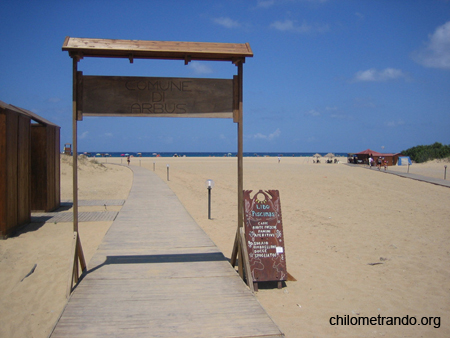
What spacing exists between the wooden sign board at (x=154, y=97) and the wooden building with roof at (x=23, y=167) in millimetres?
3727

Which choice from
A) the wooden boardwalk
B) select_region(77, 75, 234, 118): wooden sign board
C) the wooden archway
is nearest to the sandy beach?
the wooden boardwalk

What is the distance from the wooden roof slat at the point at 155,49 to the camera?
A: 452 centimetres

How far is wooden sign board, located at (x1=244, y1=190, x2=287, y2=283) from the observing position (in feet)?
16.0

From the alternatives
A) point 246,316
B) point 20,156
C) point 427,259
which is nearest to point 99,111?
point 246,316

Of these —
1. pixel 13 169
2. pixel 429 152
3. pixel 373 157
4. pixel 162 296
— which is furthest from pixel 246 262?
pixel 429 152

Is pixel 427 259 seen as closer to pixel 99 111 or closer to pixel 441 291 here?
pixel 441 291

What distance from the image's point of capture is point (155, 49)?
15.1 feet

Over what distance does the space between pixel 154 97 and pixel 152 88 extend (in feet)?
0.43

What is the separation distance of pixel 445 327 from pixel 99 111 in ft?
16.7

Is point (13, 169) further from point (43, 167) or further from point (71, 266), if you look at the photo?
point (71, 266)

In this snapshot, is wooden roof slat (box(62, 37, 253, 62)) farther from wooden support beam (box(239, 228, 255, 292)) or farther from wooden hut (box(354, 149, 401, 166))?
wooden hut (box(354, 149, 401, 166))

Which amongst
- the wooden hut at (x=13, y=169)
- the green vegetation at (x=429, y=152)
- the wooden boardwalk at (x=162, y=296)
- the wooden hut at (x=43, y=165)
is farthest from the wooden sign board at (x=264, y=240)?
the green vegetation at (x=429, y=152)

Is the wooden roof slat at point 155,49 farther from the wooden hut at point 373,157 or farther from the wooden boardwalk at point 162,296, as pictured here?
the wooden hut at point 373,157

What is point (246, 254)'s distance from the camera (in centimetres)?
463
